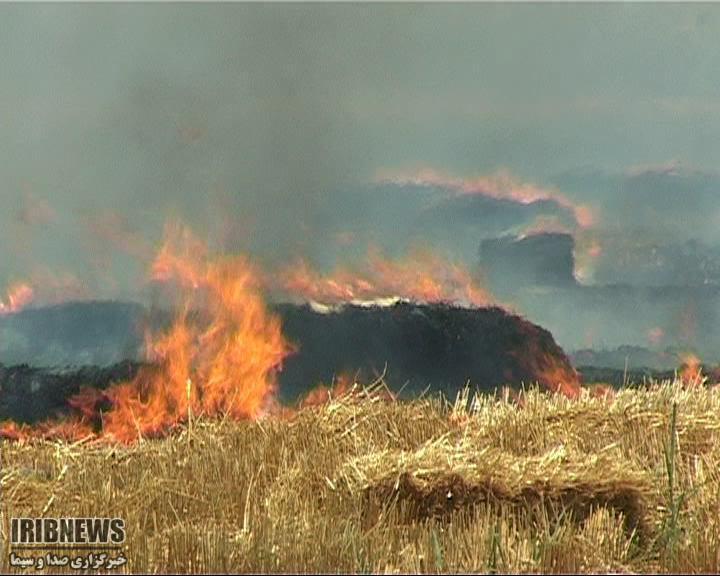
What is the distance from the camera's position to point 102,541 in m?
3.73

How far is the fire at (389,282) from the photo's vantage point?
7332 mm

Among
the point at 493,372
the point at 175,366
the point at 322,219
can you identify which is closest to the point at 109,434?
the point at 175,366

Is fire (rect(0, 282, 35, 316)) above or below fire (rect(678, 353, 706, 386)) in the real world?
above

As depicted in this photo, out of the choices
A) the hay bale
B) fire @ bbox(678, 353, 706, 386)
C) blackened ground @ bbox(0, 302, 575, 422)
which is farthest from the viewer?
fire @ bbox(678, 353, 706, 386)

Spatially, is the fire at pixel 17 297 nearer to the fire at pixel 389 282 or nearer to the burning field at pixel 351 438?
the burning field at pixel 351 438

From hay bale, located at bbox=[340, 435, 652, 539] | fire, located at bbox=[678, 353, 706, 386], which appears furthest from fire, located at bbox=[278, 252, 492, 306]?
hay bale, located at bbox=[340, 435, 652, 539]

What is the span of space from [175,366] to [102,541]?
137 inches

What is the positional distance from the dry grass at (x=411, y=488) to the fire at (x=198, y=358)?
1.05m

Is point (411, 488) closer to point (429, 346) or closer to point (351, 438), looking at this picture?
point (351, 438)

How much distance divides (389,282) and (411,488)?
340 centimetres

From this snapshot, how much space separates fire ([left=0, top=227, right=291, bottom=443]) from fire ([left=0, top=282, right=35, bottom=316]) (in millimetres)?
695

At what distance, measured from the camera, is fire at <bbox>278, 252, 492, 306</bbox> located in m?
7.33

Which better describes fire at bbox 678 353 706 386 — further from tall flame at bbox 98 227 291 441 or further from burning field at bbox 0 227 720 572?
tall flame at bbox 98 227 291 441

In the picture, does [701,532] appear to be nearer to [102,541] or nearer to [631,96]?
[102,541]
